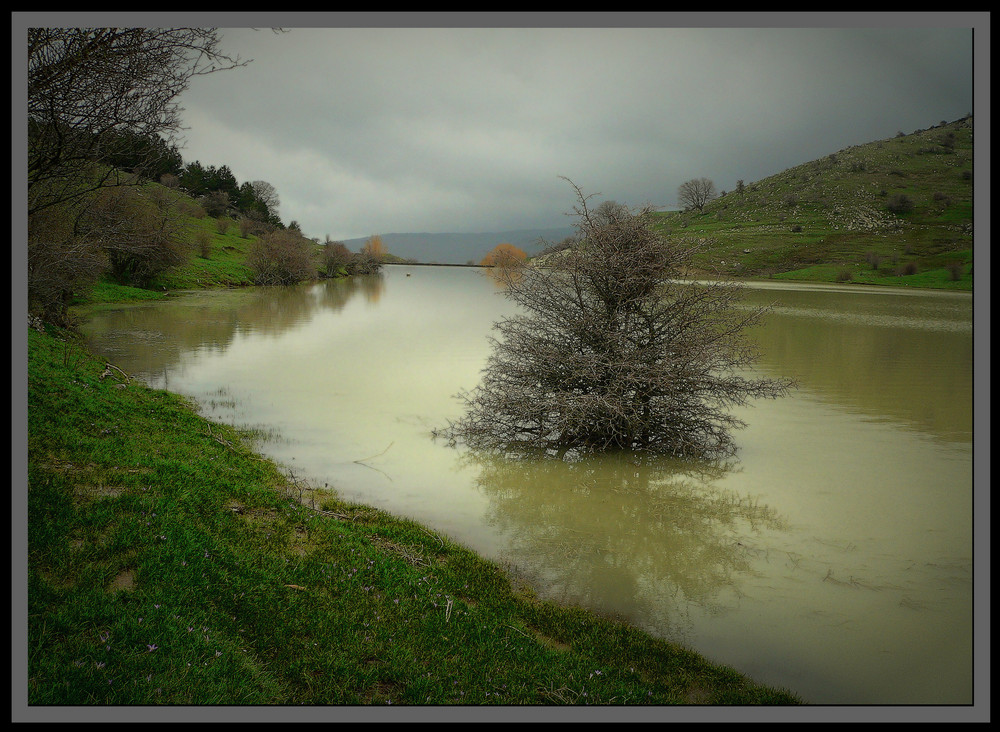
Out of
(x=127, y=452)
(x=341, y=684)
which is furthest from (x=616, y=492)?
(x=127, y=452)

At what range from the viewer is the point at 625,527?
A: 877cm

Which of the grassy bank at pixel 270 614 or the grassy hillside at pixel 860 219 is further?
the grassy hillside at pixel 860 219

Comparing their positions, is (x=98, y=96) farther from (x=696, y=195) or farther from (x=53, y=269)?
(x=696, y=195)

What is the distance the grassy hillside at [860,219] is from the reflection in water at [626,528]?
5591 centimetres

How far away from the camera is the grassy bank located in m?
4.11

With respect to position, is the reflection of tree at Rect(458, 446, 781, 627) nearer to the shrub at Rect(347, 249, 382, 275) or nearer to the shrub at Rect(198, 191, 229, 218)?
the shrub at Rect(198, 191, 229, 218)

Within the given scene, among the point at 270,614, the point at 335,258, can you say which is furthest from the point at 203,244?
the point at 270,614

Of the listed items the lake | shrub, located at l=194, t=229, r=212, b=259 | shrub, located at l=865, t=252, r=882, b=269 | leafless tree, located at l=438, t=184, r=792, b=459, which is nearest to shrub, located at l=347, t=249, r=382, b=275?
shrub, located at l=194, t=229, r=212, b=259

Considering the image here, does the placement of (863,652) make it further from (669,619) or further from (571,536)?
(571,536)

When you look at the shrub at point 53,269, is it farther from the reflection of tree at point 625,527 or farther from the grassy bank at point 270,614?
the reflection of tree at point 625,527

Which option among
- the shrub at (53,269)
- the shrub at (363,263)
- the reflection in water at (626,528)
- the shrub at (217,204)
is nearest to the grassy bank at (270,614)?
the reflection in water at (626,528)

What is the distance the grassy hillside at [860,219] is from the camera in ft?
263

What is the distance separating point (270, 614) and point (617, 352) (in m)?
8.00

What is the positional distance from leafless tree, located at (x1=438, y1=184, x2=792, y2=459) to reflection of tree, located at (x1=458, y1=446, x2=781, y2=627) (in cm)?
70
